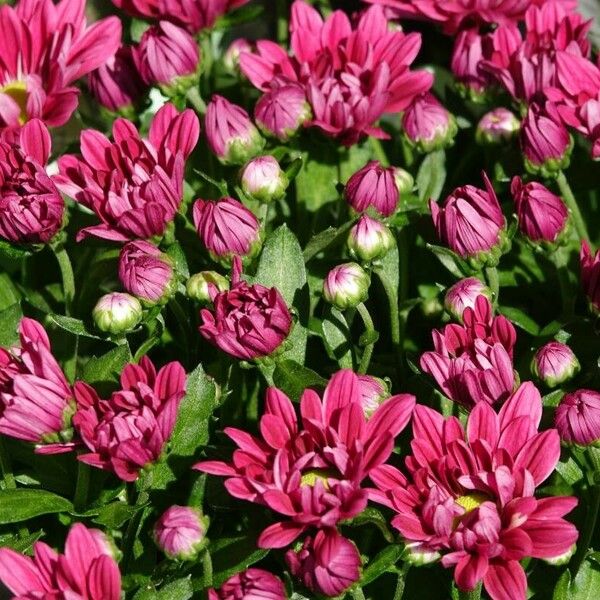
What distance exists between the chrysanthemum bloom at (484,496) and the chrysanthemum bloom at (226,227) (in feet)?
1.30

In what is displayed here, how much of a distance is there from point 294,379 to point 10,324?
50 cm

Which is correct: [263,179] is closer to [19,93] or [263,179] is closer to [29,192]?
[29,192]

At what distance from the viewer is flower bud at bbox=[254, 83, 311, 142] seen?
1.67 m

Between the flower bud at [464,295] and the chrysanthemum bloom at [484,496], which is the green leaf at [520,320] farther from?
the chrysanthemum bloom at [484,496]

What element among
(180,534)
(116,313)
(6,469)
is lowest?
(6,469)

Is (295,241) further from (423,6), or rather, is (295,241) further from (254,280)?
(423,6)

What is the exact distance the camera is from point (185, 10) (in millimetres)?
1868

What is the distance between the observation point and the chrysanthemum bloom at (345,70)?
168 cm

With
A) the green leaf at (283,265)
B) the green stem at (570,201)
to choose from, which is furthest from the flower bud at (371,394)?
the green stem at (570,201)

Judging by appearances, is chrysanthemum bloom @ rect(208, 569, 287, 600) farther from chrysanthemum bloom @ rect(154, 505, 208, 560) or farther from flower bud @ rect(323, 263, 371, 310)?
flower bud @ rect(323, 263, 371, 310)

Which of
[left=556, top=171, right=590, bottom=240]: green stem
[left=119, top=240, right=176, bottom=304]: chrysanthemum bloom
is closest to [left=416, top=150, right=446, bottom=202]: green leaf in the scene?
[left=556, top=171, right=590, bottom=240]: green stem

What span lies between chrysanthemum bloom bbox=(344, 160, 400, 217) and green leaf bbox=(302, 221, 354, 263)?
38 millimetres

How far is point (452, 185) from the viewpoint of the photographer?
6.50 ft

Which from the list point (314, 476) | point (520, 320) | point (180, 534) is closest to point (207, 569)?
point (180, 534)
